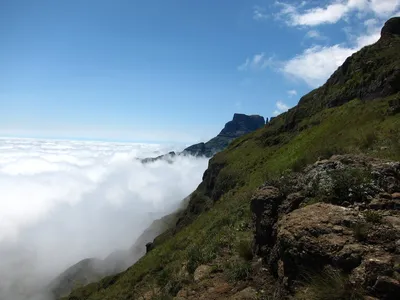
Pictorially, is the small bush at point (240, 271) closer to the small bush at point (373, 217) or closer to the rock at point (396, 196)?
the small bush at point (373, 217)

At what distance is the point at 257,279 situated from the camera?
9.35 m

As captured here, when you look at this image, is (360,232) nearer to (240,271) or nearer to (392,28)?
(240,271)

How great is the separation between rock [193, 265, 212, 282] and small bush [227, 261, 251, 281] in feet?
3.69

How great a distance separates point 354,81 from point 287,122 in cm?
1637

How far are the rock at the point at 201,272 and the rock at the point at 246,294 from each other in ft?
8.03

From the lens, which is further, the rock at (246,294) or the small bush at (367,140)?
the small bush at (367,140)

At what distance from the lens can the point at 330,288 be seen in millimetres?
6062

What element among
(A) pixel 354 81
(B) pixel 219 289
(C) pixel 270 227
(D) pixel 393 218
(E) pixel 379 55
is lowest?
(B) pixel 219 289

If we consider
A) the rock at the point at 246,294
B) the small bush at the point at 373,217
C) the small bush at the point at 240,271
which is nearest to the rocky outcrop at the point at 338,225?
the small bush at the point at 373,217

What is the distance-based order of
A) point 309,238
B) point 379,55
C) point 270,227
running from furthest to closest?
point 379,55 < point 270,227 < point 309,238

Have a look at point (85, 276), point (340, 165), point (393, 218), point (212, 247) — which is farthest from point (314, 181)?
point (85, 276)

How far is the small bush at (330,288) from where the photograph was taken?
5.87 m

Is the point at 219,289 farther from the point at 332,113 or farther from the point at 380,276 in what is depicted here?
the point at 332,113

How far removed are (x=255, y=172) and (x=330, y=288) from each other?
36.0 m
